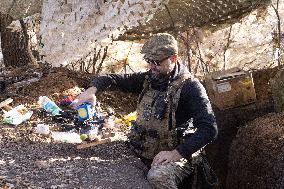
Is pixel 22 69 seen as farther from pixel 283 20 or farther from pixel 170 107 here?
pixel 283 20

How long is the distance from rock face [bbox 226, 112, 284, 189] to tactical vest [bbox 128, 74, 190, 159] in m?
1.46

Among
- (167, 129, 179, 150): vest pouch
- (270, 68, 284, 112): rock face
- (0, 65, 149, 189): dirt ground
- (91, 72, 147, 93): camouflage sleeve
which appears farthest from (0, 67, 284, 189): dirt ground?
(91, 72, 147, 93): camouflage sleeve

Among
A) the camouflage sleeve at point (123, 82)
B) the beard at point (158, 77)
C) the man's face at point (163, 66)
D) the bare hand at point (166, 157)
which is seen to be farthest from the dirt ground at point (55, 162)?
the man's face at point (163, 66)

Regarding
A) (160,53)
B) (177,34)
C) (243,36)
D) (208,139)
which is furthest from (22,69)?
(243,36)

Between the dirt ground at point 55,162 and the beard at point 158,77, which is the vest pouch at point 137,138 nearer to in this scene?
the dirt ground at point 55,162

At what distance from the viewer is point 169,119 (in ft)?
13.3

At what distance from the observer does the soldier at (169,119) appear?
12.5 feet

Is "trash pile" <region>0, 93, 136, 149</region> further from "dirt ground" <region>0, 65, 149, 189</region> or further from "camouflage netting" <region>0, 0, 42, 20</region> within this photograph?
"camouflage netting" <region>0, 0, 42, 20</region>

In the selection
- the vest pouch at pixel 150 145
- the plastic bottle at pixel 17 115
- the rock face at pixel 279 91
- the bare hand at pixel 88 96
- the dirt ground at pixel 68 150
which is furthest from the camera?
the rock face at pixel 279 91

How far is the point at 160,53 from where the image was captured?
397 centimetres

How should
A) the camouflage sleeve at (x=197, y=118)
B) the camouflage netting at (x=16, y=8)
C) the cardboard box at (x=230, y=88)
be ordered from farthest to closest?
the camouflage netting at (x=16, y=8) → the cardboard box at (x=230, y=88) → the camouflage sleeve at (x=197, y=118)

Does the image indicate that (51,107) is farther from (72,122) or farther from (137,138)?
(137,138)

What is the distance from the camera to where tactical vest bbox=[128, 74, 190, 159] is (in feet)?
13.2

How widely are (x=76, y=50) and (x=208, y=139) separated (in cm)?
324
